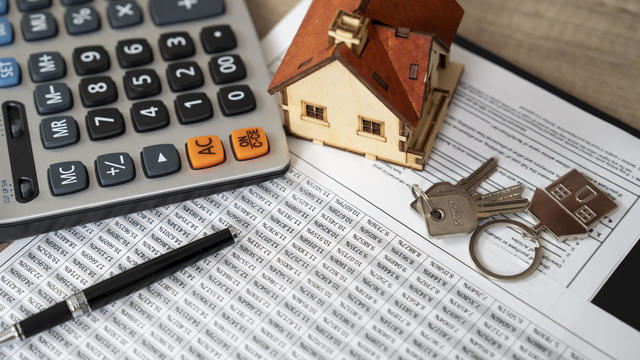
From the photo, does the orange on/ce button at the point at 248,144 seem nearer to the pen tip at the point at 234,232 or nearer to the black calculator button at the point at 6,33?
the pen tip at the point at 234,232

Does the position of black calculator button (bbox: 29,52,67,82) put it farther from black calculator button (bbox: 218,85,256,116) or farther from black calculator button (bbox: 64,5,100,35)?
black calculator button (bbox: 218,85,256,116)

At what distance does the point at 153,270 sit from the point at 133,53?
0.21 metres

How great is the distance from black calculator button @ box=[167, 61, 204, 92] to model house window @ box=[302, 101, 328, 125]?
10 centimetres

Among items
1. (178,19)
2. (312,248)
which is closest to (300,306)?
(312,248)

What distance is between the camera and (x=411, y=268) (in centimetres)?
48

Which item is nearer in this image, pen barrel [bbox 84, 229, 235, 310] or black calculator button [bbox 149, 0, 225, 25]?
pen barrel [bbox 84, 229, 235, 310]

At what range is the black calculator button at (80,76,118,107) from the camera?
0.51 meters

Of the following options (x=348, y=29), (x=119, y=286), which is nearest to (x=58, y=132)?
(x=119, y=286)

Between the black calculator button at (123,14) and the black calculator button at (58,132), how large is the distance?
4.6 inches

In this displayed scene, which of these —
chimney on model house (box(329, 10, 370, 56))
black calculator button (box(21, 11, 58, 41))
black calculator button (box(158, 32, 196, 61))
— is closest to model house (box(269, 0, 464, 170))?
Result: chimney on model house (box(329, 10, 370, 56))

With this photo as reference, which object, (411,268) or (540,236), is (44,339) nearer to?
(411,268)

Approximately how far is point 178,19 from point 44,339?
31 cm

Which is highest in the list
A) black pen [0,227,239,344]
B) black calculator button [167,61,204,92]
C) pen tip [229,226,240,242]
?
black calculator button [167,61,204,92]

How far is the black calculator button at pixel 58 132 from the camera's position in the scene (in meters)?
0.49
